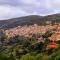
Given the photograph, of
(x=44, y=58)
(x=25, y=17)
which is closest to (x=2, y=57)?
(x=44, y=58)

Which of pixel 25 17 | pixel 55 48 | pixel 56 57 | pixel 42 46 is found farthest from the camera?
pixel 25 17

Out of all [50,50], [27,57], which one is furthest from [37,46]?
[27,57]

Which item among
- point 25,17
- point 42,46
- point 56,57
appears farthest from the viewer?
point 25,17

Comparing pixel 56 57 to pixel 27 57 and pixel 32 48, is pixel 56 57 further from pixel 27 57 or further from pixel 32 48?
pixel 32 48

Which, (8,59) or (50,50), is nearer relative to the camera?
(8,59)

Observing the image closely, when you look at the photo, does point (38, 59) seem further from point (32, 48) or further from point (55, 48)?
point (32, 48)

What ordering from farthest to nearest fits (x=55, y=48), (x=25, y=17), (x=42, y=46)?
(x=25, y=17), (x=42, y=46), (x=55, y=48)

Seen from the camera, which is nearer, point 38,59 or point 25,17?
point 38,59

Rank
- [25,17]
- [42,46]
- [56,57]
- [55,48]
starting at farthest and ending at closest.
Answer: [25,17]
[42,46]
[55,48]
[56,57]

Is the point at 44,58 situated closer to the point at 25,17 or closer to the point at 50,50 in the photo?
the point at 50,50
